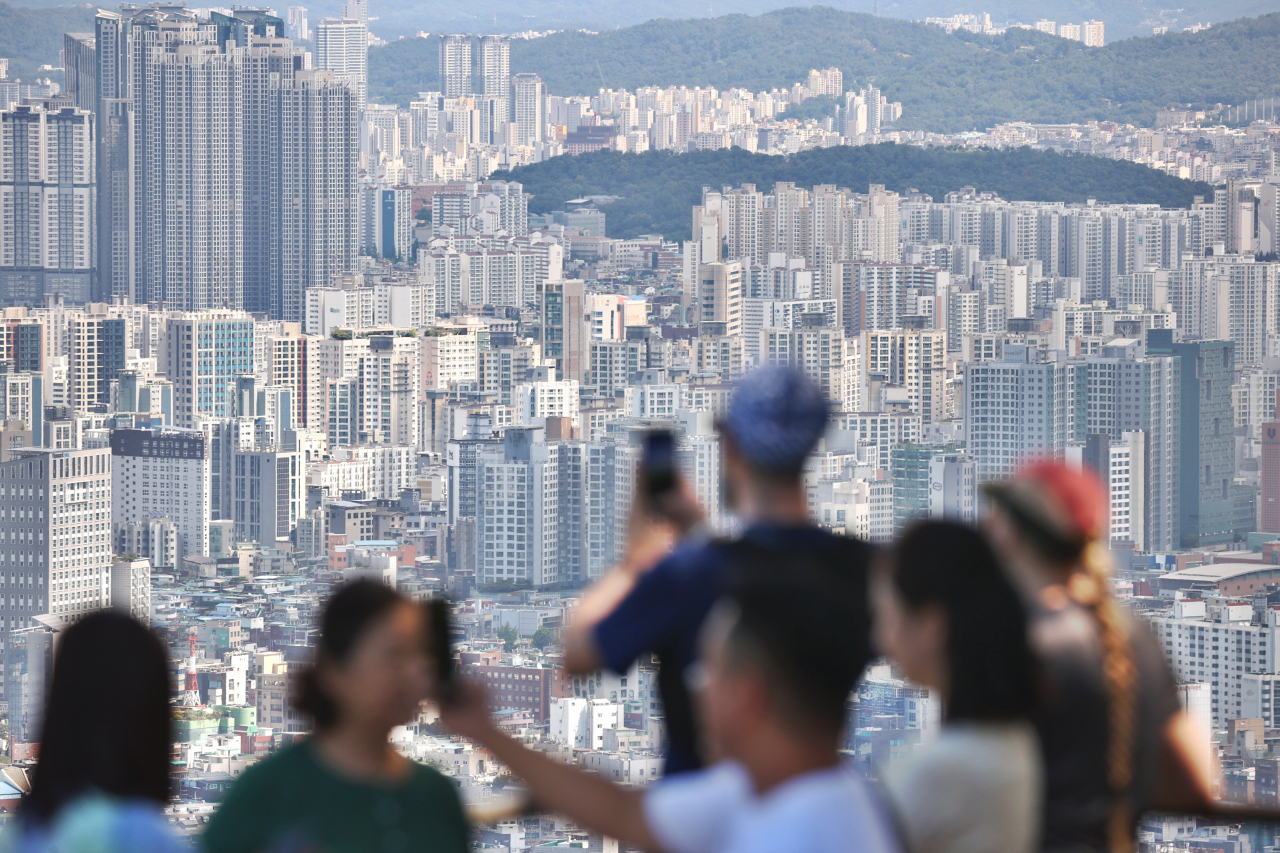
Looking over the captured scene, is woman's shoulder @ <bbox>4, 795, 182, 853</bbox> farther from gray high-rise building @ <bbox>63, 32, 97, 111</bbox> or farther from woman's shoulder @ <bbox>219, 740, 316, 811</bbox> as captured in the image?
gray high-rise building @ <bbox>63, 32, 97, 111</bbox>

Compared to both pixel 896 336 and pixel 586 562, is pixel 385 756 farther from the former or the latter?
pixel 896 336

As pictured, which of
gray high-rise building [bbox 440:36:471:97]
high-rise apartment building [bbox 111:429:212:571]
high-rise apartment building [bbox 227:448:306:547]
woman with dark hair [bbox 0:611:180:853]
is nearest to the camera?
woman with dark hair [bbox 0:611:180:853]

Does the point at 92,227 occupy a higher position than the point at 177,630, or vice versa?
the point at 92,227

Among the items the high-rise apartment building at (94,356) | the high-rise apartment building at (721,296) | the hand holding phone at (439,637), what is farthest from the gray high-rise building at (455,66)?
the hand holding phone at (439,637)

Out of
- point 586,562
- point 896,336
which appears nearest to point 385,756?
point 586,562

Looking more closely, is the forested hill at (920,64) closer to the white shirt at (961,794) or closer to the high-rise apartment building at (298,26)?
the high-rise apartment building at (298,26)

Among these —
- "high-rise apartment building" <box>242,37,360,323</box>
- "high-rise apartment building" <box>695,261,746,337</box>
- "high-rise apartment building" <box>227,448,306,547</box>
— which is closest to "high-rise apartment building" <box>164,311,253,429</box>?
"high-rise apartment building" <box>227,448,306,547</box>
